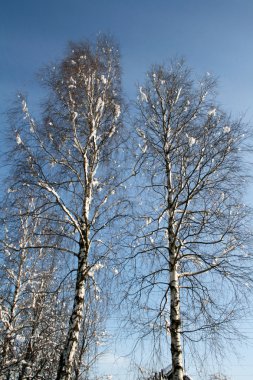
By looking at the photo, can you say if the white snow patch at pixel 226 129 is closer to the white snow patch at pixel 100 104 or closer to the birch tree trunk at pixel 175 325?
the birch tree trunk at pixel 175 325

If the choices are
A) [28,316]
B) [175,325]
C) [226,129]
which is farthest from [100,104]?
[28,316]

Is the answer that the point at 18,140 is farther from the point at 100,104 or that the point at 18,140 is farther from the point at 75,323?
the point at 75,323

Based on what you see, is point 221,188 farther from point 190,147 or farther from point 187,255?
point 187,255

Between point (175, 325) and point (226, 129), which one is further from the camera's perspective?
point (226, 129)

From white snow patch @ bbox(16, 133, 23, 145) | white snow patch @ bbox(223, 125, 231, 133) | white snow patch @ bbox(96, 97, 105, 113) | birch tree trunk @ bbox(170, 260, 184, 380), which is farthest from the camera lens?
white snow patch @ bbox(96, 97, 105, 113)

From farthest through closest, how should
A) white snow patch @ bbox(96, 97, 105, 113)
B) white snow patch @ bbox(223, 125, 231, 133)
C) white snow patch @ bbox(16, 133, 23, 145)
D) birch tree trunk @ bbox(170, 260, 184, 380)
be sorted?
white snow patch @ bbox(96, 97, 105, 113), white snow patch @ bbox(16, 133, 23, 145), white snow patch @ bbox(223, 125, 231, 133), birch tree trunk @ bbox(170, 260, 184, 380)

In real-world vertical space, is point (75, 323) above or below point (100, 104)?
below

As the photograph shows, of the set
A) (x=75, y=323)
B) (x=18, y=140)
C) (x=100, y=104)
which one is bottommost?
(x=75, y=323)

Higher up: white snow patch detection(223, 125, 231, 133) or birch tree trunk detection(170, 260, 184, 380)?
white snow patch detection(223, 125, 231, 133)

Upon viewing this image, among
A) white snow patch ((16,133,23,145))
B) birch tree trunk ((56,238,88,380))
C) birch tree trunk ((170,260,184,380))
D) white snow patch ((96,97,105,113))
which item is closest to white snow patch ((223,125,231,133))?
birch tree trunk ((170,260,184,380))

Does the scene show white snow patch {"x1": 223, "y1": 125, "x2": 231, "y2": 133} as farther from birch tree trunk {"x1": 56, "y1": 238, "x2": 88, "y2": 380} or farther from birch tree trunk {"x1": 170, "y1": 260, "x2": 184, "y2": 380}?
birch tree trunk {"x1": 56, "y1": 238, "x2": 88, "y2": 380}

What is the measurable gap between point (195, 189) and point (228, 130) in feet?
4.82

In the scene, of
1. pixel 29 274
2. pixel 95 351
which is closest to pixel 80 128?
pixel 29 274

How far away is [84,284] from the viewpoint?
6.98 metres
